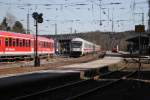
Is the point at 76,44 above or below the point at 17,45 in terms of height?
above

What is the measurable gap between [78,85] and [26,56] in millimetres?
30794

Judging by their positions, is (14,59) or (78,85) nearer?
(78,85)

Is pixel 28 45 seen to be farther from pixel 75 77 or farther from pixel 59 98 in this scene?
pixel 59 98

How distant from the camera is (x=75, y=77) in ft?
83.4

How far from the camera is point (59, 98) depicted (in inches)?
592

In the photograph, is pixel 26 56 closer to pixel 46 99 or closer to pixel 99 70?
pixel 99 70

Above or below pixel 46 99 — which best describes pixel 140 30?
above

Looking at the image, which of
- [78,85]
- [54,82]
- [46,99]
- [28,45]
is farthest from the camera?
[28,45]

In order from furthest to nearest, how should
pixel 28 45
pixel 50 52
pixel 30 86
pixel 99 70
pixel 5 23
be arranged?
pixel 5 23 < pixel 50 52 < pixel 28 45 < pixel 99 70 < pixel 30 86

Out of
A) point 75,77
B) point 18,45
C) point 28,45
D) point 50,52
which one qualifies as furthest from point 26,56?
point 75,77

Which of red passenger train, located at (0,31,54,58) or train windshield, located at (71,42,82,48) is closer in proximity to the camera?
red passenger train, located at (0,31,54,58)

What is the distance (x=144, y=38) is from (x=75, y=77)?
160ft

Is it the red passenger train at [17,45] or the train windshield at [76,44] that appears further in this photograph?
the train windshield at [76,44]

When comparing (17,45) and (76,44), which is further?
(76,44)
